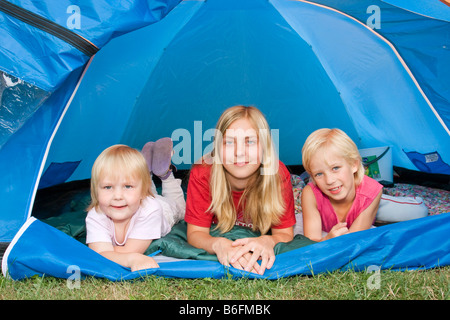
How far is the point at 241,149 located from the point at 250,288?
0.48 m

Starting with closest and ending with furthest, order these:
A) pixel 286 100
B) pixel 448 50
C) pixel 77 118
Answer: pixel 448 50, pixel 77 118, pixel 286 100

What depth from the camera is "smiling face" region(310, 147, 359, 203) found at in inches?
63.4

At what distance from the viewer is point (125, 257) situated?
138 cm

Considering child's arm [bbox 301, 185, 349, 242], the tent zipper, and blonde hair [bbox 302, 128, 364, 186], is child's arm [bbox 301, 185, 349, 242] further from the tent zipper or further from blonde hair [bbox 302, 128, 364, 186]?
the tent zipper

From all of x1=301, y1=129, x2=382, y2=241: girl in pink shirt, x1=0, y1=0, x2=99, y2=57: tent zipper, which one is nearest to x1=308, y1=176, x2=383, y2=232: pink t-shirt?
x1=301, y1=129, x2=382, y2=241: girl in pink shirt

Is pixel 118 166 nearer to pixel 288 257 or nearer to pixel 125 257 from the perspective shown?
pixel 125 257

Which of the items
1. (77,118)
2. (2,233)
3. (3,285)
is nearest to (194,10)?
(77,118)

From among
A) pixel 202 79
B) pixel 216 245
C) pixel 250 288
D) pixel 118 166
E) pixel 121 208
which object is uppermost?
pixel 202 79

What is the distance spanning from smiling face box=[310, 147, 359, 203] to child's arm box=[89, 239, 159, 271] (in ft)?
2.12

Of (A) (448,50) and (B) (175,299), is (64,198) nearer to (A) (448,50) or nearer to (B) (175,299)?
(B) (175,299)

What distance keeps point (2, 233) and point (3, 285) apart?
0.18m

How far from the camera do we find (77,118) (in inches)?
74.4

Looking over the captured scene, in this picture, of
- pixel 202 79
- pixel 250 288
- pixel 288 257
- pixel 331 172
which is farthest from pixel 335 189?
pixel 202 79
